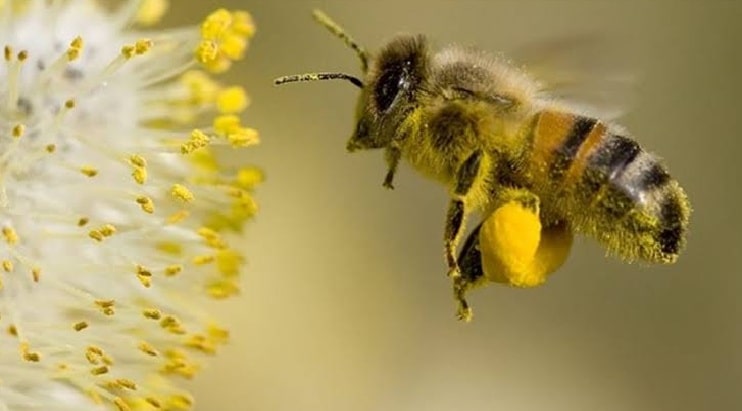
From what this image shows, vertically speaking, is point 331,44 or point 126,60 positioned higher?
point 331,44

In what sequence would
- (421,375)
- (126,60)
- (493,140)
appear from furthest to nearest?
(421,375), (126,60), (493,140)

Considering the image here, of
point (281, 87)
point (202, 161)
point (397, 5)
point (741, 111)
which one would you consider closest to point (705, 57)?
point (741, 111)

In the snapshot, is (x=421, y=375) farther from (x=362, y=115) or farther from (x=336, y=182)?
(x=362, y=115)

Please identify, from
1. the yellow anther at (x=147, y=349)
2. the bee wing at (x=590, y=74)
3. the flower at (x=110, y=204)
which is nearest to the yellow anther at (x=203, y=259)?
the flower at (x=110, y=204)

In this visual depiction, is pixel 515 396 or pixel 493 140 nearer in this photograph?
pixel 493 140

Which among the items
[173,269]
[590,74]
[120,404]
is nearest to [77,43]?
[173,269]

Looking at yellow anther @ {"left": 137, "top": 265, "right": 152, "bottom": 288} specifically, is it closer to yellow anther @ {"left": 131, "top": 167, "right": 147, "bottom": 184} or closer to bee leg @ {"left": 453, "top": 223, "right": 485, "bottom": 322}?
yellow anther @ {"left": 131, "top": 167, "right": 147, "bottom": 184}

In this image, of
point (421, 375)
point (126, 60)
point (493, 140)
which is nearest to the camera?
point (493, 140)
